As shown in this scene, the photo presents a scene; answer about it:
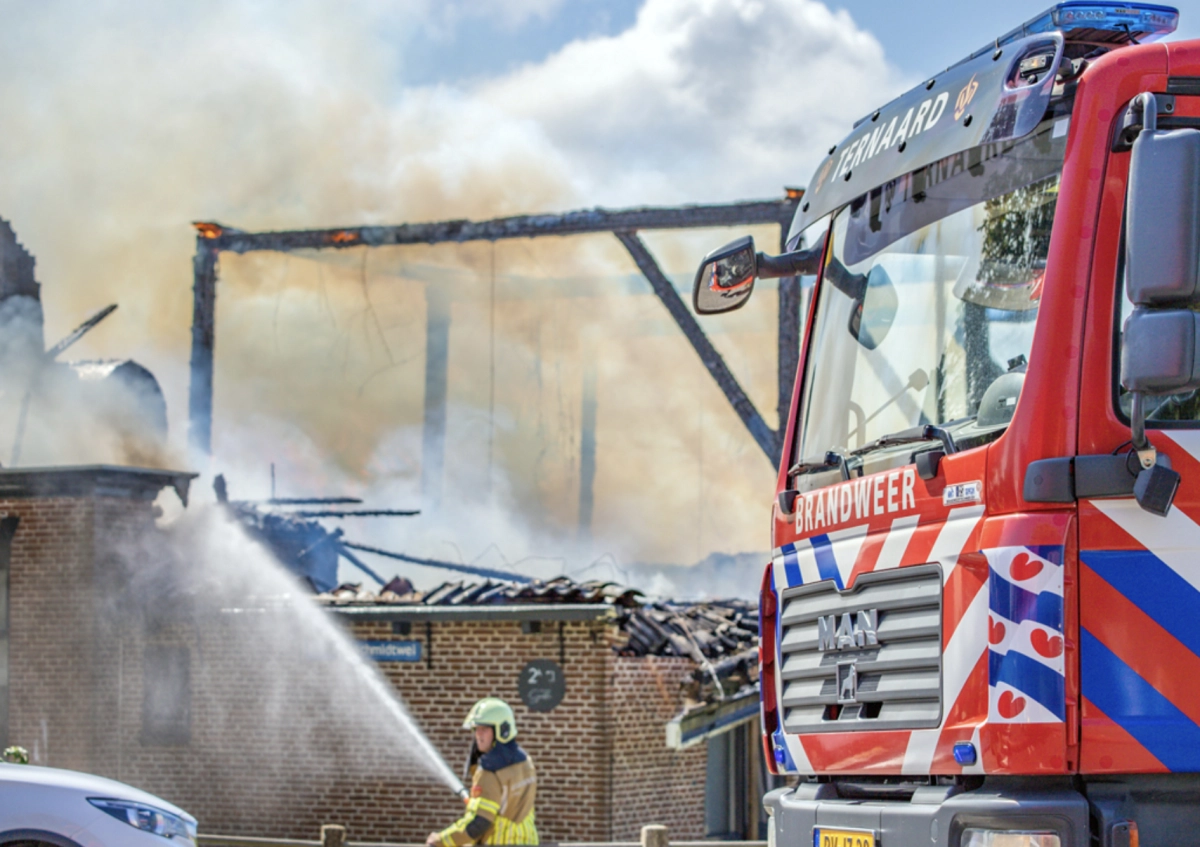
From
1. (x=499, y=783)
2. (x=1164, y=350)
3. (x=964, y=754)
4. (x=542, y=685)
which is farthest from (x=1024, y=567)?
(x=542, y=685)

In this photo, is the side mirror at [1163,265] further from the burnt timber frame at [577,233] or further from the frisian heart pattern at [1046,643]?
the burnt timber frame at [577,233]

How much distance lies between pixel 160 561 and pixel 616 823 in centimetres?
648

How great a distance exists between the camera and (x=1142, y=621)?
3.72 m

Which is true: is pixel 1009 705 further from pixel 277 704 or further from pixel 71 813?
pixel 277 704

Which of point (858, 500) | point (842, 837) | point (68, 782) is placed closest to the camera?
point (842, 837)

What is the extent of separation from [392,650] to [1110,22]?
43.3 feet

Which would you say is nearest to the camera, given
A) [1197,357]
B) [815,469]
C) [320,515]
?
[1197,357]

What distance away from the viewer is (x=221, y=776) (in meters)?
17.0

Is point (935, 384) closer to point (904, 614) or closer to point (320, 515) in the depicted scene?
point (904, 614)

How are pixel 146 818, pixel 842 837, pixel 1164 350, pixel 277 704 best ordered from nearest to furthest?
1. pixel 1164 350
2. pixel 842 837
3. pixel 146 818
4. pixel 277 704

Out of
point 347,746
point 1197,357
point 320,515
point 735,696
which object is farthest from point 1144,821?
point 320,515

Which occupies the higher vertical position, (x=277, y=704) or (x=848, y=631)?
(x=848, y=631)

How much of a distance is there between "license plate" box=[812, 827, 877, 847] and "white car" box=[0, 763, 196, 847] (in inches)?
155

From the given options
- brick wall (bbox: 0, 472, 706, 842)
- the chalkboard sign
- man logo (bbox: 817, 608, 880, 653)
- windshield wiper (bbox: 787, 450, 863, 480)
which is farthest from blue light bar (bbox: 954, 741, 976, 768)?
the chalkboard sign
